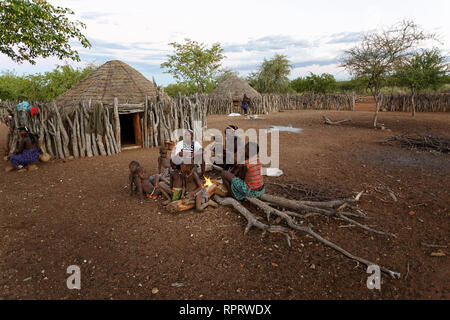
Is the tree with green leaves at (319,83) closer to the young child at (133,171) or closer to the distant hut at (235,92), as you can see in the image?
the distant hut at (235,92)

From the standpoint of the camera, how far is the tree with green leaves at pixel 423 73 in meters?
15.7

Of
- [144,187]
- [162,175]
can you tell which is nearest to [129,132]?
[162,175]

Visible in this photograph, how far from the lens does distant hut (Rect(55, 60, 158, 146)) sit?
330 inches

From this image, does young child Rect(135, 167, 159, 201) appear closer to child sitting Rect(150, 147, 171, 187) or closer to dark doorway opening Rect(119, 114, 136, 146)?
child sitting Rect(150, 147, 171, 187)

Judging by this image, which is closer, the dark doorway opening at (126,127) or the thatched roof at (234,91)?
the dark doorway opening at (126,127)

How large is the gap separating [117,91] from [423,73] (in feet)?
60.6

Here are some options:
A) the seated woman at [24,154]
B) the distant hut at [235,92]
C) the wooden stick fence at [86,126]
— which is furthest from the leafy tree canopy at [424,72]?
the seated woman at [24,154]

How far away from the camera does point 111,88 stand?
8883mm

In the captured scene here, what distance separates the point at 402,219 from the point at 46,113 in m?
8.63

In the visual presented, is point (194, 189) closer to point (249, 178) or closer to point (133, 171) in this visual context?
point (249, 178)

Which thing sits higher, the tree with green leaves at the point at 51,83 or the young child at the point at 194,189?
the tree with green leaves at the point at 51,83
